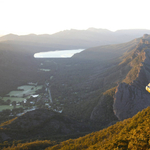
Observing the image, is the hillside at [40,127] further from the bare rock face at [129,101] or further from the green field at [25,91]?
the green field at [25,91]

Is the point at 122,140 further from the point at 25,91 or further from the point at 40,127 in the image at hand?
the point at 25,91

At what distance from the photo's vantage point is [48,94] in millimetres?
A: 71625

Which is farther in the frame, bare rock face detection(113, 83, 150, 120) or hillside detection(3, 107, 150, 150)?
bare rock face detection(113, 83, 150, 120)

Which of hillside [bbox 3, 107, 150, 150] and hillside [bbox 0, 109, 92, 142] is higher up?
hillside [bbox 3, 107, 150, 150]

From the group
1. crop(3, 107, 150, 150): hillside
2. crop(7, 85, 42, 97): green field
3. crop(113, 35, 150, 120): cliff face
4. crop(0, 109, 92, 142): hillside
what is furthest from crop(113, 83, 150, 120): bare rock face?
crop(7, 85, 42, 97): green field

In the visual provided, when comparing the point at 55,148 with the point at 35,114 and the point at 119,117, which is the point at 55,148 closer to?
the point at 35,114

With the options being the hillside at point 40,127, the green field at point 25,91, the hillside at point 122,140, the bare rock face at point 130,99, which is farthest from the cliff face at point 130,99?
the green field at point 25,91

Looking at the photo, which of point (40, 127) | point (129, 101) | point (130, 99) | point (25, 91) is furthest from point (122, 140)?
point (25, 91)

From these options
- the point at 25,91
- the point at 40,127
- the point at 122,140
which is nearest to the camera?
the point at 122,140

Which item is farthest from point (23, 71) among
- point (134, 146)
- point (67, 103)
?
point (134, 146)

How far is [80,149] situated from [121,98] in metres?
23.3

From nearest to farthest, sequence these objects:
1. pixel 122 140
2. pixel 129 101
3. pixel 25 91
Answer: pixel 122 140 < pixel 129 101 < pixel 25 91

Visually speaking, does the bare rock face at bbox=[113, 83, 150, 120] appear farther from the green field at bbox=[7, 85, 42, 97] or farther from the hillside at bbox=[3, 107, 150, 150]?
the green field at bbox=[7, 85, 42, 97]

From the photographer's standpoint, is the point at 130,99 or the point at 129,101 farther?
the point at 130,99
